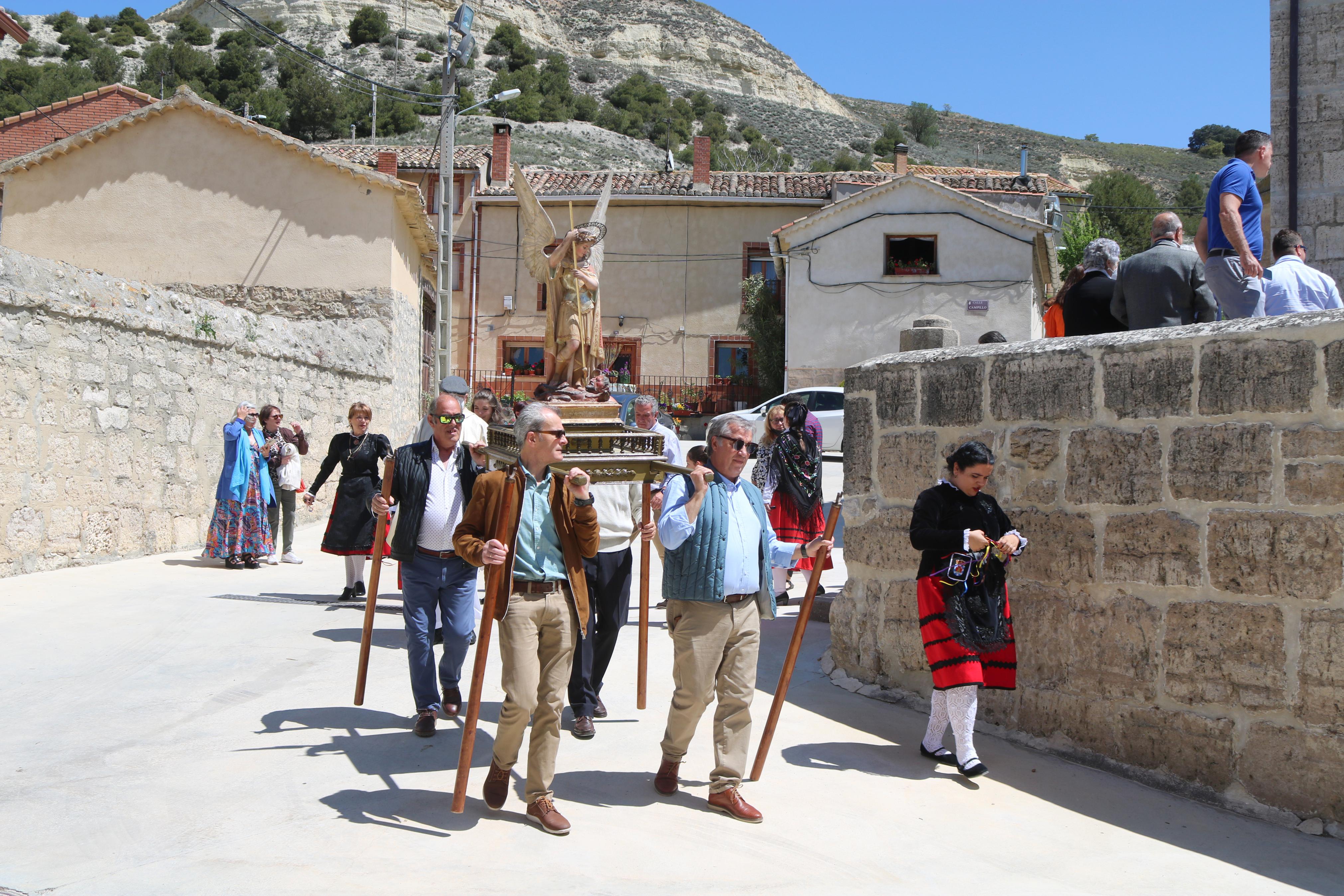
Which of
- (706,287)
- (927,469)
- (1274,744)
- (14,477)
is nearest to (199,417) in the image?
(14,477)

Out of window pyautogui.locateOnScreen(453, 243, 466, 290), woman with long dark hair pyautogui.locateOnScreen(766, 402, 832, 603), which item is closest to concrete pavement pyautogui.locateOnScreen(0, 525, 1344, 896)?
woman with long dark hair pyautogui.locateOnScreen(766, 402, 832, 603)

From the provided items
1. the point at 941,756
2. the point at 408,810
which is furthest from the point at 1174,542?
the point at 408,810

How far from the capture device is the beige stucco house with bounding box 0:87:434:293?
1894 cm

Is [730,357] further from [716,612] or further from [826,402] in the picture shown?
[716,612]

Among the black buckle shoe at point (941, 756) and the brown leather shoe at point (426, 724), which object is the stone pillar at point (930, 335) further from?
the brown leather shoe at point (426, 724)

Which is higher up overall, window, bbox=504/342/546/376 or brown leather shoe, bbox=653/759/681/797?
window, bbox=504/342/546/376

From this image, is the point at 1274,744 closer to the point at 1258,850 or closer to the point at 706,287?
the point at 1258,850

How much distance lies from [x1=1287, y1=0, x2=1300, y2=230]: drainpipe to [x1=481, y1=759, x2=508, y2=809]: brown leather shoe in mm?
8528

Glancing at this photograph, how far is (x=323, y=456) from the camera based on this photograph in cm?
1409

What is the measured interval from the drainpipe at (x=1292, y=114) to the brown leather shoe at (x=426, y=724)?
837 centimetres

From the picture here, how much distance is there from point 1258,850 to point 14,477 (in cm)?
825

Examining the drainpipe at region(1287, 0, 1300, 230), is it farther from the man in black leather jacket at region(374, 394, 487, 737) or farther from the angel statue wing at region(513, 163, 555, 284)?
the man in black leather jacket at region(374, 394, 487, 737)

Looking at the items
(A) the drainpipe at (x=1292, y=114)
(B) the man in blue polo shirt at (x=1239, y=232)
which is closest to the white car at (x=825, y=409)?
(A) the drainpipe at (x=1292, y=114)

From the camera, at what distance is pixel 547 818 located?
390 centimetres
